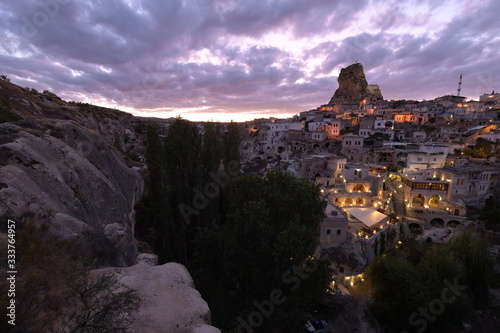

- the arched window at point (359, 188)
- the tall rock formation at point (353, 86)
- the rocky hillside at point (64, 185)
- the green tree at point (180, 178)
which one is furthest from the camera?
the tall rock formation at point (353, 86)

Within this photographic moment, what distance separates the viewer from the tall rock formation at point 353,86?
99.2 metres

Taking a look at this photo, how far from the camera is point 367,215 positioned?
2647cm

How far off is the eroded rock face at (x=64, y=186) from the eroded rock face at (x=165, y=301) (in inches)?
37.5

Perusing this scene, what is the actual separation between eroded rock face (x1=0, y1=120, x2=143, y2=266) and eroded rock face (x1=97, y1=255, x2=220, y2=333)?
37.5 inches

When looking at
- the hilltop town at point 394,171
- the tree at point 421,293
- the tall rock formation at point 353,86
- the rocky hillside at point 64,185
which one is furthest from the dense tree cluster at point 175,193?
the tall rock formation at point 353,86

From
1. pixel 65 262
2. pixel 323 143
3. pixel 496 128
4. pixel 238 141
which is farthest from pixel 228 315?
pixel 496 128

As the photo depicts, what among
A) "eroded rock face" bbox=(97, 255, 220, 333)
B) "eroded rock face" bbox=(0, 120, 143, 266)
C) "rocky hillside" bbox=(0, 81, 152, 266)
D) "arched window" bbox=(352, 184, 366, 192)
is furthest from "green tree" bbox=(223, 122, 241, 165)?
"eroded rock face" bbox=(97, 255, 220, 333)

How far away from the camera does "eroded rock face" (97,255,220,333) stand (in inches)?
286

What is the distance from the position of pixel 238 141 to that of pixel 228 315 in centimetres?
2092

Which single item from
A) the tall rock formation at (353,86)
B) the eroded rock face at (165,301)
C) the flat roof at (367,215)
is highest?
the tall rock formation at (353,86)

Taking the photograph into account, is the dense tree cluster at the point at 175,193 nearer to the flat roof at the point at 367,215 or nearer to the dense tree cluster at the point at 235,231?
the dense tree cluster at the point at 235,231

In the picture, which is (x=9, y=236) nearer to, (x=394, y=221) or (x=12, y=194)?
(x=12, y=194)

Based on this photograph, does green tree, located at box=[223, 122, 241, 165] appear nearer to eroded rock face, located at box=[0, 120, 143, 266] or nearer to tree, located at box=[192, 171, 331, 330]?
tree, located at box=[192, 171, 331, 330]

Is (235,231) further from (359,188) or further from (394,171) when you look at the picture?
(394,171)
